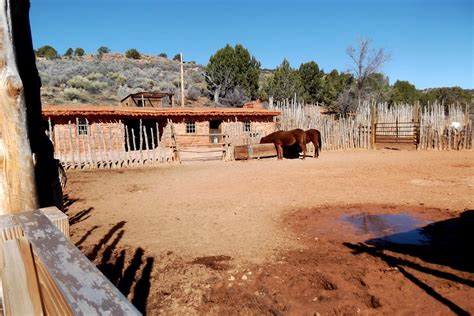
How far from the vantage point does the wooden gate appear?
19078 mm

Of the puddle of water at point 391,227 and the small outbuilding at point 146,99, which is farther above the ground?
the small outbuilding at point 146,99

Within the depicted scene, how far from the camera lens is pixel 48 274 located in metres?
0.90

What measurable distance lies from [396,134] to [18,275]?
2165 centimetres

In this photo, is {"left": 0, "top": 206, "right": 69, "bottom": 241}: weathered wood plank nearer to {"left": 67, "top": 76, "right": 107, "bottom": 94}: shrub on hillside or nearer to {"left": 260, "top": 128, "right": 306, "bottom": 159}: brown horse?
{"left": 260, "top": 128, "right": 306, "bottom": 159}: brown horse

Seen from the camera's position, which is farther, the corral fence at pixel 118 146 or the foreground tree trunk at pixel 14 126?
the corral fence at pixel 118 146

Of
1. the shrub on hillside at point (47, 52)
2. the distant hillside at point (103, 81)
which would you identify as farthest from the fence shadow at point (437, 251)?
the shrub on hillside at point (47, 52)

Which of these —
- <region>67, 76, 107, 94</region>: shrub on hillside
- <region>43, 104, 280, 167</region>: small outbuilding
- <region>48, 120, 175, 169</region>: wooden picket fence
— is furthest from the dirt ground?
<region>67, 76, 107, 94</region>: shrub on hillside

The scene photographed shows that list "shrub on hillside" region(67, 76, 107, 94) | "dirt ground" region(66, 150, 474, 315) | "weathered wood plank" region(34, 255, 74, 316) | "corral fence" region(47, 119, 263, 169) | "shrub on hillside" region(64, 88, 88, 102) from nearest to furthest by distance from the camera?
"weathered wood plank" region(34, 255, 74, 316), "dirt ground" region(66, 150, 474, 315), "corral fence" region(47, 119, 263, 169), "shrub on hillside" region(64, 88, 88, 102), "shrub on hillside" region(67, 76, 107, 94)

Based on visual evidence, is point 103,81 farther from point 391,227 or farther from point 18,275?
point 18,275

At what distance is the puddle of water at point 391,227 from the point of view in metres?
5.06

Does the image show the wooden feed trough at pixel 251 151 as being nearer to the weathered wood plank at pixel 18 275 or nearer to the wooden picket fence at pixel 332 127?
the wooden picket fence at pixel 332 127

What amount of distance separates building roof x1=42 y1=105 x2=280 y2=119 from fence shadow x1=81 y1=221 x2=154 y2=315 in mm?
13247

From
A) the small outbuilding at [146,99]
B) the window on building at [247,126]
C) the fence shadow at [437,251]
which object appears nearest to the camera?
the fence shadow at [437,251]

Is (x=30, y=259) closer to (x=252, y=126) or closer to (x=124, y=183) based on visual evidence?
(x=124, y=183)
